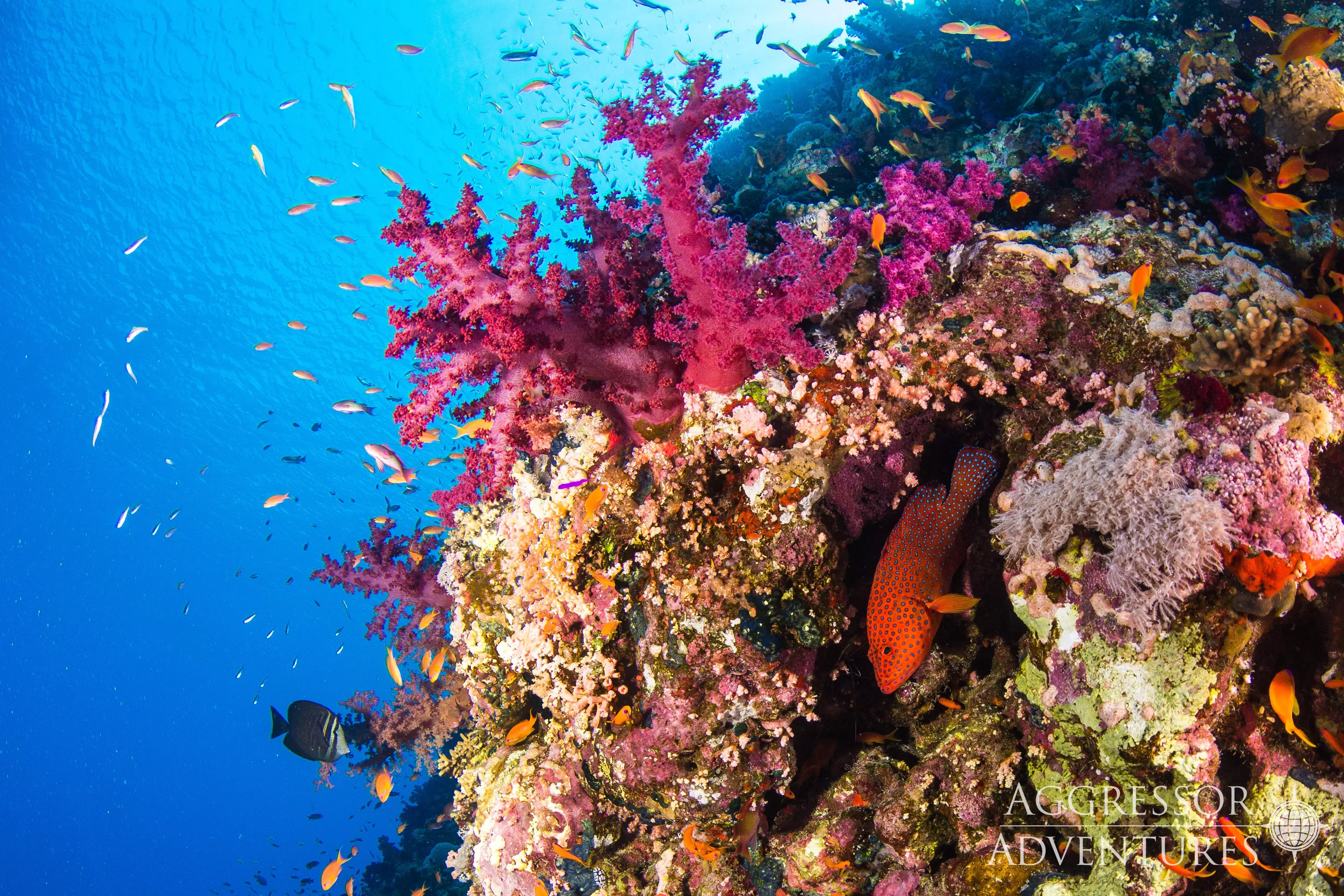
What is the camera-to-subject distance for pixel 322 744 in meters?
6.06

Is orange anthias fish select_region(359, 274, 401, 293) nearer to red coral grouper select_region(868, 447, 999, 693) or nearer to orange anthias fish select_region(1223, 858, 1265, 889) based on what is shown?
red coral grouper select_region(868, 447, 999, 693)

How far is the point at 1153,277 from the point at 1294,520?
1555 mm

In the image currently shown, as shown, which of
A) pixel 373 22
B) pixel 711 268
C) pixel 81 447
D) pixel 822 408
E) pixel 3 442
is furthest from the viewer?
pixel 81 447

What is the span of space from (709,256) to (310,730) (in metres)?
6.35

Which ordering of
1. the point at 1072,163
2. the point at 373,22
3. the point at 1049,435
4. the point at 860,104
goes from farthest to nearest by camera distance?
the point at 373,22 < the point at 860,104 < the point at 1072,163 < the point at 1049,435

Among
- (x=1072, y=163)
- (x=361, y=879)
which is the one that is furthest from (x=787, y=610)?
(x=361, y=879)

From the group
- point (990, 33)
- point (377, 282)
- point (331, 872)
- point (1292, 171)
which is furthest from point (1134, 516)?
point (331, 872)

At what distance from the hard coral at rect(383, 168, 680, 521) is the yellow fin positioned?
2.08 m

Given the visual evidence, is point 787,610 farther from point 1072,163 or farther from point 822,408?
point 1072,163

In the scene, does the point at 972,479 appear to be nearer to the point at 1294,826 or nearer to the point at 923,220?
the point at 923,220

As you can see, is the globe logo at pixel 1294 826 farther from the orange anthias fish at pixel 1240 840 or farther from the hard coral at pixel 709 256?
the hard coral at pixel 709 256

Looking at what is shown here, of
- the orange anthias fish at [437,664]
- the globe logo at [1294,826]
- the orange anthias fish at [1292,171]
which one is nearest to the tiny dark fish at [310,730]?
the orange anthias fish at [437,664]

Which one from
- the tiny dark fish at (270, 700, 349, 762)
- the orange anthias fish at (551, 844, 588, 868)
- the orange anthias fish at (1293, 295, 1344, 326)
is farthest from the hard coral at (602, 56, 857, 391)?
the tiny dark fish at (270, 700, 349, 762)

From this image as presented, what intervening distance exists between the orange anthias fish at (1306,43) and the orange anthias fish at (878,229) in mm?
2797
